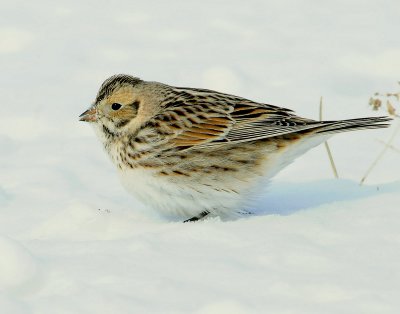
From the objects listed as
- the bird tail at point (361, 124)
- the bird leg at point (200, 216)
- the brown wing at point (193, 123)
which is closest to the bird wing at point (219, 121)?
the brown wing at point (193, 123)

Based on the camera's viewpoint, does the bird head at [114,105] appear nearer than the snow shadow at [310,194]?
No

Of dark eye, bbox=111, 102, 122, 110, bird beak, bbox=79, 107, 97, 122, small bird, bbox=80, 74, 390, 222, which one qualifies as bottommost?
small bird, bbox=80, 74, 390, 222

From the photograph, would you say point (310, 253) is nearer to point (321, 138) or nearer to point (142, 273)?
point (142, 273)

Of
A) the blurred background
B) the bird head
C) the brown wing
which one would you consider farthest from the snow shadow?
the bird head

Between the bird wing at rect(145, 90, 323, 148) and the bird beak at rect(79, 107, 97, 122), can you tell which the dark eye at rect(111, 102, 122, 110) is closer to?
the bird beak at rect(79, 107, 97, 122)

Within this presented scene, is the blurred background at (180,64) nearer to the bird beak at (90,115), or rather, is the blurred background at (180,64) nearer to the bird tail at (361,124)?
the bird beak at (90,115)

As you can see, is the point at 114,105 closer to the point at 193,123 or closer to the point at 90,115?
the point at 90,115
